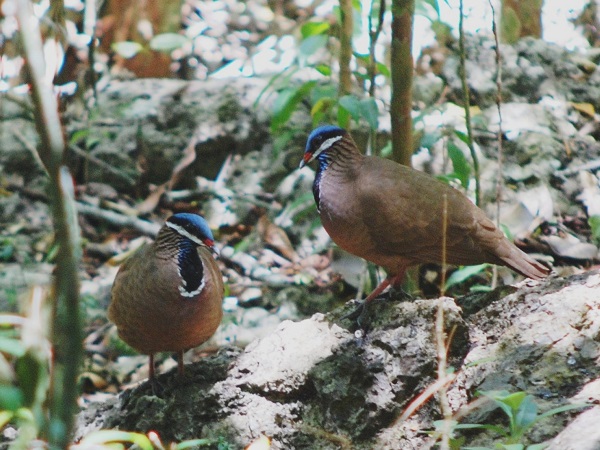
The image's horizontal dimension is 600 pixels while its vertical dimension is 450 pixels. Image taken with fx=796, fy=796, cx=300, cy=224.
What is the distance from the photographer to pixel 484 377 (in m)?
3.50

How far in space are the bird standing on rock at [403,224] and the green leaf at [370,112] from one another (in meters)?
0.24

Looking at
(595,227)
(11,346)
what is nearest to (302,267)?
(595,227)

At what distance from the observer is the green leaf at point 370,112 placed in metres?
4.49

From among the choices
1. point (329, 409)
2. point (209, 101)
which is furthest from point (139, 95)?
point (329, 409)

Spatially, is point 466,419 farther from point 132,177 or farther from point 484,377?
point 132,177

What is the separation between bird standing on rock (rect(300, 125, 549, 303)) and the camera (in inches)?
166

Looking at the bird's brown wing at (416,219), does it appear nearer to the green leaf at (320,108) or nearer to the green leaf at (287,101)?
the green leaf at (287,101)

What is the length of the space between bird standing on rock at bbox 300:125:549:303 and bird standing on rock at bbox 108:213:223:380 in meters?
0.75

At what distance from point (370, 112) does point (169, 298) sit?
153 centimetres

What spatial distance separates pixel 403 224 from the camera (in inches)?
166

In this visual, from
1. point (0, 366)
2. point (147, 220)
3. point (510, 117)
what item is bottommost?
point (147, 220)

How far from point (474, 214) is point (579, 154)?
2.34 metres

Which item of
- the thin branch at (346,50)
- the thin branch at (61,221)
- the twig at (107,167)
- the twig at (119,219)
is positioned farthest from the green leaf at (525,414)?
the twig at (107,167)

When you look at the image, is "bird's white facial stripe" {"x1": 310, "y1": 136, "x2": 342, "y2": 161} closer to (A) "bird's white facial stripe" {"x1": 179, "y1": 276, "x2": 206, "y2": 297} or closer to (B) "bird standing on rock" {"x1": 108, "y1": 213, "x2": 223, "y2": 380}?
(B) "bird standing on rock" {"x1": 108, "y1": 213, "x2": 223, "y2": 380}
